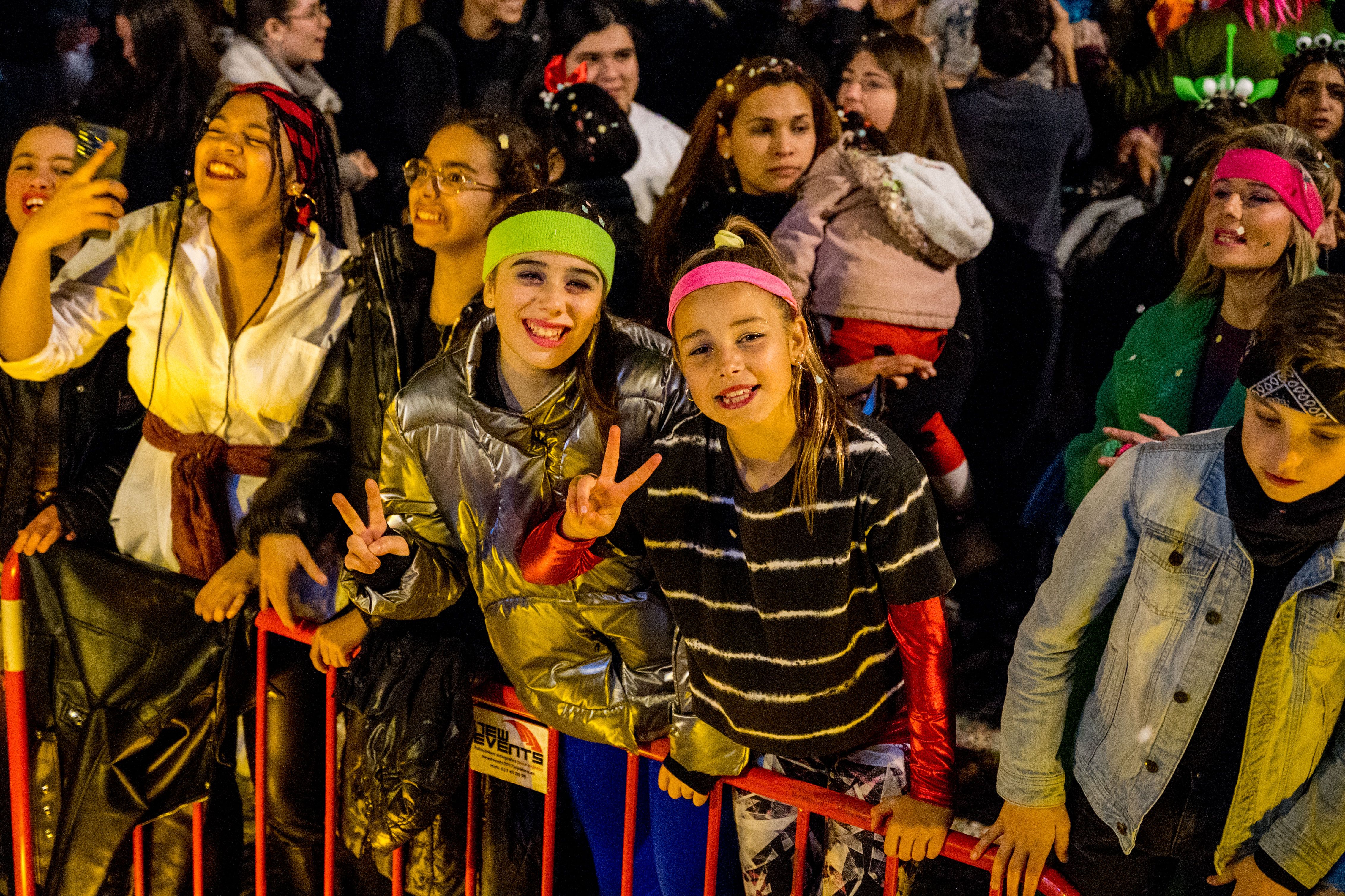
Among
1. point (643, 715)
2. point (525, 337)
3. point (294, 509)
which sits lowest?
point (643, 715)

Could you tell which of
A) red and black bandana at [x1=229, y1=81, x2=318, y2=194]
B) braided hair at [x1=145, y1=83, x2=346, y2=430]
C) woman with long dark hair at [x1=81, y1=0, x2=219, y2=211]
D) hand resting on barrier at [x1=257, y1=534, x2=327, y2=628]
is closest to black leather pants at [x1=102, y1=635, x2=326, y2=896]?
hand resting on barrier at [x1=257, y1=534, x2=327, y2=628]

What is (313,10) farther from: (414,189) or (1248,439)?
(1248,439)

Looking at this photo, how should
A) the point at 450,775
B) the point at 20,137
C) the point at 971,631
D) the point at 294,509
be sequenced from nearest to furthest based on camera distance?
the point at 450,775, the point at 294,509, the point at 20,137, the point at 971,631

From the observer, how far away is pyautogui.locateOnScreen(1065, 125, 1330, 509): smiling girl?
2553mm

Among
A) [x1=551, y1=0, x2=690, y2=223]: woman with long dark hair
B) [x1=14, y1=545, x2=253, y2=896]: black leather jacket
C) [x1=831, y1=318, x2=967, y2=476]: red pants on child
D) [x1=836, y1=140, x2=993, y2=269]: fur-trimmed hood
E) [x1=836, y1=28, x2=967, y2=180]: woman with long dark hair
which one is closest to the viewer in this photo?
[x1=14, y1=545, x2=253, y2=896]: black leather jacket

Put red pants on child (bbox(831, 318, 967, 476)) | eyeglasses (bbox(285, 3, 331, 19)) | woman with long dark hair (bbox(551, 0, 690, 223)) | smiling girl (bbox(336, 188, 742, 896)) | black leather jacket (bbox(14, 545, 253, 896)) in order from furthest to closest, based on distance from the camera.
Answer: eyeglasses (bbox(285, 3, 331, 19)) < woman with long dark hair (bbox(551, 0, 690, 223)) < red pants on child (bbox(831, 318, 967, 476)) < black leather jacket (bbox(14, 545, 253, 896)) < smiling girl (bbox(336, 188, 742, 896))

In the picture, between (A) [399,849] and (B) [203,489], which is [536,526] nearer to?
(A) [399,849]

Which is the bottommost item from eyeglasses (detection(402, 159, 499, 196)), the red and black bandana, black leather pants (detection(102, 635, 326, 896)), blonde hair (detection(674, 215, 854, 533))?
black leather pants (detection(102, 635, 326, 896))

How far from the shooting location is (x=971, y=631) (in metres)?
4.01

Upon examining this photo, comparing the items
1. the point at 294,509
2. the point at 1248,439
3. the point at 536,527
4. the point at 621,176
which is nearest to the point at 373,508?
the point at 536,527

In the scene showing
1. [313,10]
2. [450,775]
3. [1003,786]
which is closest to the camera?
[1003,786]

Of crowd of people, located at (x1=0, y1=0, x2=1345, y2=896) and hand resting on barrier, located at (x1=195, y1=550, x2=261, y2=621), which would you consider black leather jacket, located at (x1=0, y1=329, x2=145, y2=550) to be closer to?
crowd of people, located at (x1=0, y1=0, x2=1345, y2=896)

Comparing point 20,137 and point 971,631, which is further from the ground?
point 20,137

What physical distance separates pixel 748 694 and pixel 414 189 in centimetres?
152
